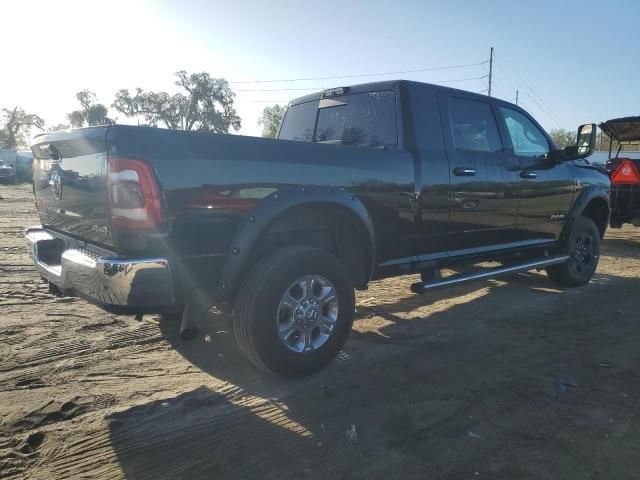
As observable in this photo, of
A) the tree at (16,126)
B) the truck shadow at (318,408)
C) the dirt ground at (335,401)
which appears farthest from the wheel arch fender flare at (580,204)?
the tree at (16,126)

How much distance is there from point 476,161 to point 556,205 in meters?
1.74

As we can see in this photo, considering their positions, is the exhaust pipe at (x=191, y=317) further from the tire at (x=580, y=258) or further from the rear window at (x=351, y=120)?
the tire at (x=580, y=258)

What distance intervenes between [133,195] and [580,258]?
5695 mm

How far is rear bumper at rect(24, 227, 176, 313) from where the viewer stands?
8.65 ft

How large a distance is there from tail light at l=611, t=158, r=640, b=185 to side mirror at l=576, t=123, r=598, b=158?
15.6ft

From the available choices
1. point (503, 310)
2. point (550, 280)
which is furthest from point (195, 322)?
point (550, 280)

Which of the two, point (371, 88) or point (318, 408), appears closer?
point (318, 408)

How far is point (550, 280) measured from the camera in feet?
21.0

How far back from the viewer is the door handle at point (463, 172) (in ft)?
13.9

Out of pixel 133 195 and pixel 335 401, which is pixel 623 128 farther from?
pixel 133 195

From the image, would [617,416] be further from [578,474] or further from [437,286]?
[437,286]

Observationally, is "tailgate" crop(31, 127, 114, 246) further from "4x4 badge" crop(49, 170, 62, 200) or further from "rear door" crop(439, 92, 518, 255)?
"rear door" crop(439, 92, 518, 255)

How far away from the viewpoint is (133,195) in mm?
2633

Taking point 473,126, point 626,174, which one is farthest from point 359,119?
point 626,174
